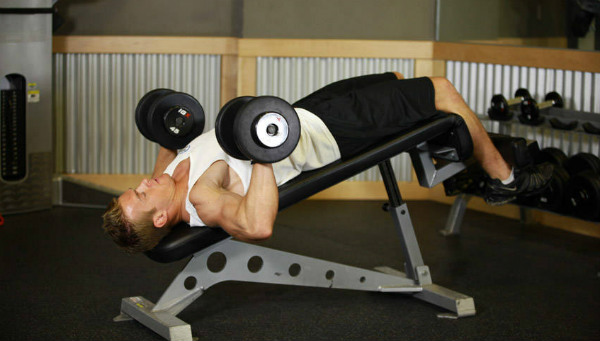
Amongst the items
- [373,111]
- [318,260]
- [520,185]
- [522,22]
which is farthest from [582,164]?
[318,260]

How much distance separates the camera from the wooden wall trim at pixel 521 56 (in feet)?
11.4

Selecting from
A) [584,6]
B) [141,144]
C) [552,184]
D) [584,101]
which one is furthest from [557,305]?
[141,144]

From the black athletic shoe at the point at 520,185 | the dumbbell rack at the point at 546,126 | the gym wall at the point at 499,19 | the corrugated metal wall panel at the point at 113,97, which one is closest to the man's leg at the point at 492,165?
the black athletic shoe at the point at 520,185

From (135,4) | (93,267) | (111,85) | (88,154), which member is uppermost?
(135,4)

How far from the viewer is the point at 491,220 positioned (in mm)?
4051

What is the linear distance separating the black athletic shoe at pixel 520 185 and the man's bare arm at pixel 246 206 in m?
0.94

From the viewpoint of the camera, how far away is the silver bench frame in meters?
2.43

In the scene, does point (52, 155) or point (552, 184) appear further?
point (52, 155)

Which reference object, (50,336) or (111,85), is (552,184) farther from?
(111,85)

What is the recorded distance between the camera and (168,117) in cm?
254

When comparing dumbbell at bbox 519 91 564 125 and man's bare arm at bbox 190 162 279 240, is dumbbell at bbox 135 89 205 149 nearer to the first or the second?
man's bare arm at bbox 190 162 279 240

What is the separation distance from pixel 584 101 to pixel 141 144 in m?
2.47

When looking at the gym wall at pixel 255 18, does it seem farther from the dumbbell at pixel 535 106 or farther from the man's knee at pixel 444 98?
the man's knee at pixel 444 98

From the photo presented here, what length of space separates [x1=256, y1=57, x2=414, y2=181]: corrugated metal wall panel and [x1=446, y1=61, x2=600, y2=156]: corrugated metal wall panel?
378mm
